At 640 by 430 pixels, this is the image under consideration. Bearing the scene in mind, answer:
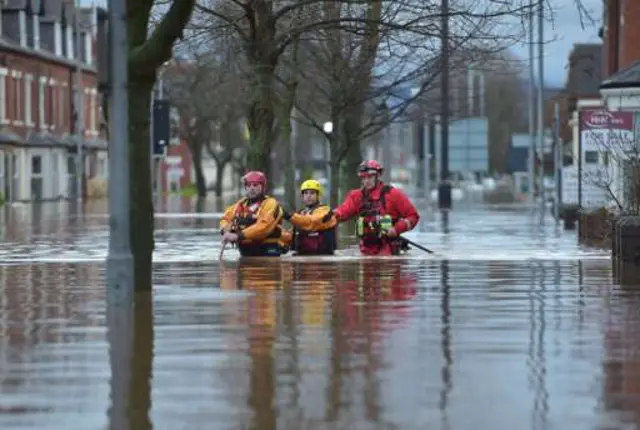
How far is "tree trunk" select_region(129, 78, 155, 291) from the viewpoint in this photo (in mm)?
17750

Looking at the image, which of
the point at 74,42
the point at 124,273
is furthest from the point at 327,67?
the point at 74,42

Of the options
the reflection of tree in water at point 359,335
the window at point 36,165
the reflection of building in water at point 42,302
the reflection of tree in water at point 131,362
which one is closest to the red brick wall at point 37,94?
the window at point 36,165

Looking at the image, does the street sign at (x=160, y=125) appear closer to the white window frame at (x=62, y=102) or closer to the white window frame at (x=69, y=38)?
the white window frame at (x=62, y=102)

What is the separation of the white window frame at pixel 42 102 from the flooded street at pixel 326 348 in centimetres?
5930

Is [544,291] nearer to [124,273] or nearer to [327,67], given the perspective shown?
[124,273]

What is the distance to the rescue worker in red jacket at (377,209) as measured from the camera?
2409cm

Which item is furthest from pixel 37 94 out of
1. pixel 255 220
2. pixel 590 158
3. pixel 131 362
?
pixel 131 362

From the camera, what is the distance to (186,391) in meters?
11.0

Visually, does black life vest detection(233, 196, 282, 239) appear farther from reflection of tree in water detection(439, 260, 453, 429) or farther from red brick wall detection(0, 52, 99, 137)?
red brick wall detection(0, 52, 99, 137)

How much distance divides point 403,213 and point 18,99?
54963 millimetres

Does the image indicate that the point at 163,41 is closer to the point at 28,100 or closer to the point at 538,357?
the point at 538,357

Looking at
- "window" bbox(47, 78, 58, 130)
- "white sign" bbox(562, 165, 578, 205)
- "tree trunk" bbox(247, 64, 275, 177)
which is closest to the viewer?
"tree trunk" bbox(247, 64, 275, 177)

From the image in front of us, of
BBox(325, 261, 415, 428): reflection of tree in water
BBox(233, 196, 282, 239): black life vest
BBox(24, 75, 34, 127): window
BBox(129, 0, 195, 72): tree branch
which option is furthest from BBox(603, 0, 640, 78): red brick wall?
BBox(24, 75, 34, 127): window

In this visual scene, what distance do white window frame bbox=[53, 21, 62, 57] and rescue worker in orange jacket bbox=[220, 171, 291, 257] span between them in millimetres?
62240
